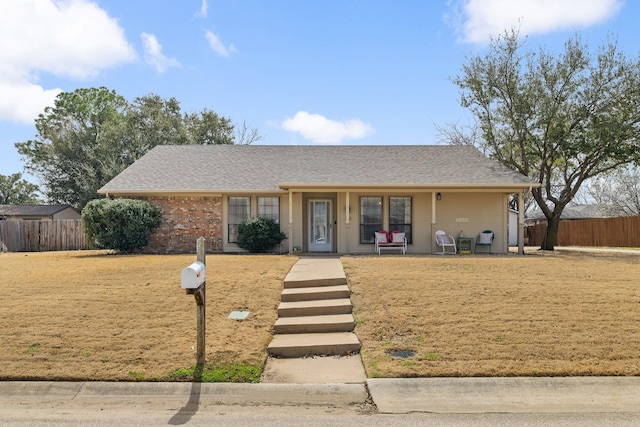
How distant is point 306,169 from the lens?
1806 cm

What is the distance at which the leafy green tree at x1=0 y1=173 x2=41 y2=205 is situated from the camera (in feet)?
158

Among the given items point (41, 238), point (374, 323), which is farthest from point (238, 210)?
point (374, 323)

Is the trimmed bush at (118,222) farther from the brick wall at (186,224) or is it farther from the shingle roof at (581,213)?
the shingle roof at (581,213)

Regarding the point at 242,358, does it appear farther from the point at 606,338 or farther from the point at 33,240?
the point at 33,240

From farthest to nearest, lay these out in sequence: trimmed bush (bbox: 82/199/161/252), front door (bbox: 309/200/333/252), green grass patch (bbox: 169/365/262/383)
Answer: front door (bbox: 309/200/333/252), trimmed bush (bbox: 82/199/161/252), green grass patch (bbox: 169/365/262/383)

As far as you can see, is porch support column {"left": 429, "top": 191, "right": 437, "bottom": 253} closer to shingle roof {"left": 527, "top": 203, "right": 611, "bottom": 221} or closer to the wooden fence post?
the wooden fence post

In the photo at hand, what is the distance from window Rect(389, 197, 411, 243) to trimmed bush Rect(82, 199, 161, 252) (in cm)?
809

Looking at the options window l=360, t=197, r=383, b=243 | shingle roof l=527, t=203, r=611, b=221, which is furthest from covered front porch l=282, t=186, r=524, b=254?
shingle roof l=527, t=203, r=611, b=221

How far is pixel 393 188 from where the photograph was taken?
16.0 meters

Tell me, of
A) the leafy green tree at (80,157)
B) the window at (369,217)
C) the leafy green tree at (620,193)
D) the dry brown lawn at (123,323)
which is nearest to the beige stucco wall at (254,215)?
the window at (369,217)

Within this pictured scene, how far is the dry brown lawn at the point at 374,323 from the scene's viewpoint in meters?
5.55

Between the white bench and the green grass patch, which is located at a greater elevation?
the white bench

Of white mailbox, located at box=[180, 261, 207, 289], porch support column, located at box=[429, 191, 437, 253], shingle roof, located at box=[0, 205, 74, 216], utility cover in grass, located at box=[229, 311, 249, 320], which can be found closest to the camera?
white mailbox, located at box=[180, 261, 207, 289]

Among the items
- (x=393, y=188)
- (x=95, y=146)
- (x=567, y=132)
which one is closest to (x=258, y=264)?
(x=393, y=188)
